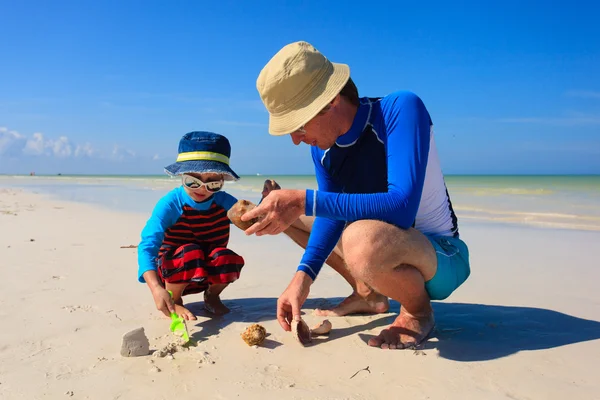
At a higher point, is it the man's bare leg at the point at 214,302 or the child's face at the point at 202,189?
the child's face at the point at 202,189

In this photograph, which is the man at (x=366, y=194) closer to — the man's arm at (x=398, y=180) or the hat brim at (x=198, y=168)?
the man's arm at (x=398, y=180)

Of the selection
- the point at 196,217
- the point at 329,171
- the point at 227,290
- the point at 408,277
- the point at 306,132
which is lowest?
the point at 227,290

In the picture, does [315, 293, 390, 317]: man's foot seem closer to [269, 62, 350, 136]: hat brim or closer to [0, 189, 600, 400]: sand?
[0, 189, 600, 400]: sand

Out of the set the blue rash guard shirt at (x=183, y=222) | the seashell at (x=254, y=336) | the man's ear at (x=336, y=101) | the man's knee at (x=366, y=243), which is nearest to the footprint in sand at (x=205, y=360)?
the seashell at (x=254, y=336)

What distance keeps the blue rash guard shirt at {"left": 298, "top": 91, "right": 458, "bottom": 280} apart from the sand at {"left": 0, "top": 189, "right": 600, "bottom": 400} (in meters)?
0.52

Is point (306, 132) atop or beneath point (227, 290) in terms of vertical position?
atop

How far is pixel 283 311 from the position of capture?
227cm

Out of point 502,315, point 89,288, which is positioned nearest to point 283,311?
point 502,315

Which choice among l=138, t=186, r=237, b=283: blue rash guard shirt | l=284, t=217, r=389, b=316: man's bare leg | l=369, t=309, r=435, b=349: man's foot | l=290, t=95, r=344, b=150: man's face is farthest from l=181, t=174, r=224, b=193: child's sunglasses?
l=369, t=309, r=435, b=349: man's foot

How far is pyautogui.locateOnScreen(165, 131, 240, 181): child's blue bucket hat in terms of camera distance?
268 centimetres

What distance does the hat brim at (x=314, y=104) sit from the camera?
1.93m

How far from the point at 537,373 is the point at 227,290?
2.10 meters

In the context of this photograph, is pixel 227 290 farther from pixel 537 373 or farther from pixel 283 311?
pixel 537 373

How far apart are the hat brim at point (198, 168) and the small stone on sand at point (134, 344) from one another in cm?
91
